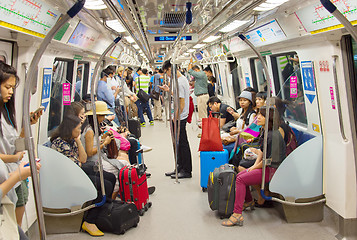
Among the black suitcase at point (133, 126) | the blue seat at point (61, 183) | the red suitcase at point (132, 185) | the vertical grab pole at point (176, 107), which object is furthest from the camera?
the black suitcase at point (133, 126)

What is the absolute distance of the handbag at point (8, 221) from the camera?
2.18 metres

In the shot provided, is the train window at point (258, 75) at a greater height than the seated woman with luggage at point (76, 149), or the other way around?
the train window at point (258, 75)

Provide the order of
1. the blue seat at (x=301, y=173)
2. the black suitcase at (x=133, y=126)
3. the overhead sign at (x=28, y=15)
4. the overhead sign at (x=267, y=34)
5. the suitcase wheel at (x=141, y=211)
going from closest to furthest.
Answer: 1. the overhead sign at (x=28, y=15)
2. the blue seat at (x=301, y=173)
3. the suitcase wheel at (x=141, y=211)
4. the overhead sign at (x=267, y=34)
5. the black suitcase at (x=133, y=126)

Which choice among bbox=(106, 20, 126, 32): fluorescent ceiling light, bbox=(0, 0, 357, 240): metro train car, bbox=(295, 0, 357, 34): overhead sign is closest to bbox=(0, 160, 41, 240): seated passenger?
bbox=(0, 0, 357, 240): metro train car

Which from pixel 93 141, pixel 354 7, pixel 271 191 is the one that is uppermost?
pixel 354 7

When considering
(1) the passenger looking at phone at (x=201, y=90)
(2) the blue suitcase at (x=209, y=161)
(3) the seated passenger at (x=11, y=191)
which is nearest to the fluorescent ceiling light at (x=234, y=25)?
(2) the blue suitcase at (x=209, y=161)

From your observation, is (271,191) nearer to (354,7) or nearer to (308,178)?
(308,178)

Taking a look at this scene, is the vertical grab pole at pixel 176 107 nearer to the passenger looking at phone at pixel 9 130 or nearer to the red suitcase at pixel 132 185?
the red suitcase at pixel 132 185

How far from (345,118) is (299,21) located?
1.14 metres

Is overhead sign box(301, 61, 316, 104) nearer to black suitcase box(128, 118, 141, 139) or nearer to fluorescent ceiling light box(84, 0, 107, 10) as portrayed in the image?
fluorescent ceiling light box(84, 0, 107, 10)

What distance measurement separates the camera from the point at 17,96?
3648mm

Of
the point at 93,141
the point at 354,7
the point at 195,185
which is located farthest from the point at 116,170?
the point at 354,7

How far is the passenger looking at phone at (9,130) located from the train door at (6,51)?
918mm

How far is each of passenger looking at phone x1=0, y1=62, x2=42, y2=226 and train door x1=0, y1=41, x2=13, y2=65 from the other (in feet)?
3.01
